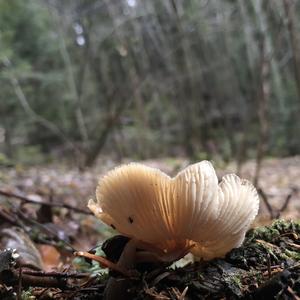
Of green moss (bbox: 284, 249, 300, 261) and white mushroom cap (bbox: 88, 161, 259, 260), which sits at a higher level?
white mushroom cap (bbox: 88, 161, 259, 260)

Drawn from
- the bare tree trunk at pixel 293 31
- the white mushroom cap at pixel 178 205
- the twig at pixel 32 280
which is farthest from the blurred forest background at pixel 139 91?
the white mushroom cap at pixel 178 205

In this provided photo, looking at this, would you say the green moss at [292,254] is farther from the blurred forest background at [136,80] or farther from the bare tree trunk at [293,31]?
the blurred forest background at [136,80]

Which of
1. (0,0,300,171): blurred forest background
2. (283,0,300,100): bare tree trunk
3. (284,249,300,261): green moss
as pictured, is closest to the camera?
(284,249,300,261): green moss

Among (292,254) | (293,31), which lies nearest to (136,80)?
(293,31)

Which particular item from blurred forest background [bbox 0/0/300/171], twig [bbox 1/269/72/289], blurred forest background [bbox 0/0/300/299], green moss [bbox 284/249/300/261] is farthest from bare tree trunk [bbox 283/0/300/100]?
twig [bbox 1/269/72/289]

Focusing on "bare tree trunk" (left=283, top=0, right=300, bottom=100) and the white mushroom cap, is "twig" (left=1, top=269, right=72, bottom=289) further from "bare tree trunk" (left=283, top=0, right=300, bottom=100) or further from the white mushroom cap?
"bare tree trunk" (left=283, top=0, right=300, bottom=100)
